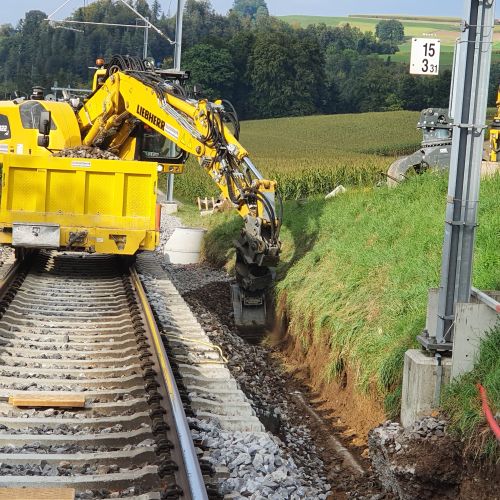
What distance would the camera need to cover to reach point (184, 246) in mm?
20750

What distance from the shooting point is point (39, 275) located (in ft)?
50.8

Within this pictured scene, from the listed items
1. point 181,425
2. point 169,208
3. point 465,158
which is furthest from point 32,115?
point 169,208

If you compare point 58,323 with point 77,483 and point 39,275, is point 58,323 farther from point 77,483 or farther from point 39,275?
point 77,483

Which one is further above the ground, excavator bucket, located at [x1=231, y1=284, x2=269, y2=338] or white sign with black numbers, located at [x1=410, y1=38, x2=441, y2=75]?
white sign with black numbers, located at [x1=410, y1=38, x2=441, y2=75]

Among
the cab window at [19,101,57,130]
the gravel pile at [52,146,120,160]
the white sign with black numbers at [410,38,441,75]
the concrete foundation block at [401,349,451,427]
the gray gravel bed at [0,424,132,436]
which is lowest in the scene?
the gray gravel bed at [0,424,132,436]

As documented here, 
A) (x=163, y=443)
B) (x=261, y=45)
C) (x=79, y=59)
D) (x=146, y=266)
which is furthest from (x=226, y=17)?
(x=163, y=443)

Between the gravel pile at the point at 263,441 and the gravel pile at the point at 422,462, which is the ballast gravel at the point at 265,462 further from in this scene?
the gravel pile at the point at 422,462

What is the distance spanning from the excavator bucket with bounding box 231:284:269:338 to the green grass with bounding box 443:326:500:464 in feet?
23.2

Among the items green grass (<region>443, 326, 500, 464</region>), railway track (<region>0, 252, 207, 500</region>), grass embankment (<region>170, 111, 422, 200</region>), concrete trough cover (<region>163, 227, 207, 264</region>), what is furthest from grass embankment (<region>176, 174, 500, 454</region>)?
grass embankment (<region>170, 111, 422, 200</region>)

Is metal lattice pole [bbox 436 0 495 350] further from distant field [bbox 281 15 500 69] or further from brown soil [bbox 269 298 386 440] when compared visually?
brown soil [bbox 269 298 386 440]

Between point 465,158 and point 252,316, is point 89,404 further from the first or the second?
point 252,316

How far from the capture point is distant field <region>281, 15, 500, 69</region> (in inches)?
262

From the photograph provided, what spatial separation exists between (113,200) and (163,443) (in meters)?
8.47

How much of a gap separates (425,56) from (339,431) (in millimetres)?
10506
